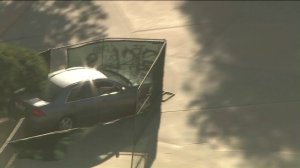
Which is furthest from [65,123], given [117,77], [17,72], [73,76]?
[117,77]

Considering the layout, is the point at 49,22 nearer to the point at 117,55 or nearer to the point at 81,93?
the point at 117,55

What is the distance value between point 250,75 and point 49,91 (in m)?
5.81

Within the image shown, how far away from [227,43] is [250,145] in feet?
19.6

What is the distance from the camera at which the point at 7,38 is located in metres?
17.5

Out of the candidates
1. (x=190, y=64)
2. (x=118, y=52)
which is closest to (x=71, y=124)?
(x=118, y=52)

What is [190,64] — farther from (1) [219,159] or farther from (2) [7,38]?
(2) [7,38]

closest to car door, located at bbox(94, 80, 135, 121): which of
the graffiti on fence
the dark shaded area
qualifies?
the dark shaded area

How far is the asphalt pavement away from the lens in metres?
11.1

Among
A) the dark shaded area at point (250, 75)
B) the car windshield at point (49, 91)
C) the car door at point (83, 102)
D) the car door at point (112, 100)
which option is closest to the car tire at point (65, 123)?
the car door at point (83, 102)

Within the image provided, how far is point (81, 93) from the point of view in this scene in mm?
11805

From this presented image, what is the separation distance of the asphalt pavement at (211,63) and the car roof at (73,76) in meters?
1.98

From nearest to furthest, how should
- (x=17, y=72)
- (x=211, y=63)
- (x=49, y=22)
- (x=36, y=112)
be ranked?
(x=17, y=72) → (x=36, y=112) → (x=211, y=63) → (x=49, y=22)

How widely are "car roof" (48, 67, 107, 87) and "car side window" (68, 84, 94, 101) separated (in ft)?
0.65

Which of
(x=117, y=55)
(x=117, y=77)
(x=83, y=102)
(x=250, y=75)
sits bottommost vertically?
(x=83, y=102)
